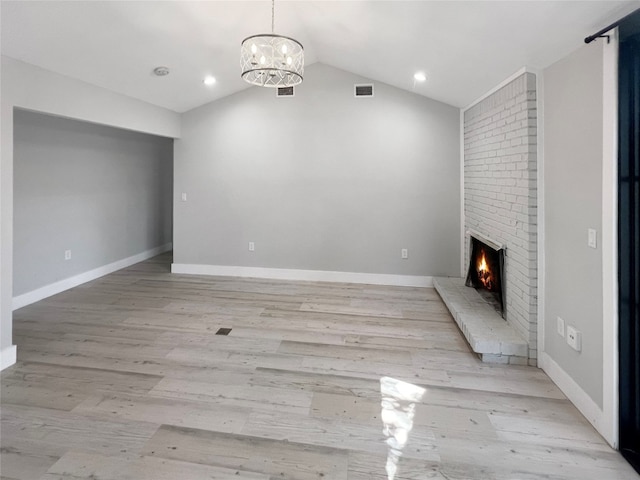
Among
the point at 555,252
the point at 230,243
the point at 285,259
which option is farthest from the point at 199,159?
the point at 555,252

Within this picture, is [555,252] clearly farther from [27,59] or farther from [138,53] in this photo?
[27,59]

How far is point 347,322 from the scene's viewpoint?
13.1 ft

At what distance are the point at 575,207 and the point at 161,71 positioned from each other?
13.9 feet

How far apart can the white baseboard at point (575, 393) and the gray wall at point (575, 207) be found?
0.04 meters

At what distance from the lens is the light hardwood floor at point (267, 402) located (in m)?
1.92

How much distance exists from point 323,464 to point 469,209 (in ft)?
12.7

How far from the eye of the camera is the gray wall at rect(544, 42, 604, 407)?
2.19 m

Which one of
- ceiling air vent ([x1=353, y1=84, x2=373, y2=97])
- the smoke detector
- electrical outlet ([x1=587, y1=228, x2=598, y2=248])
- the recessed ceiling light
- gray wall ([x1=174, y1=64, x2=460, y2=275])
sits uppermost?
ceiling air vent ([x1=353, y1=84, x2=373, y2=97])

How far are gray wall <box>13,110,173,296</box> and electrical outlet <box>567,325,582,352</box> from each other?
544cm

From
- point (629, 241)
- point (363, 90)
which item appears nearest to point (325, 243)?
point (363, 90)

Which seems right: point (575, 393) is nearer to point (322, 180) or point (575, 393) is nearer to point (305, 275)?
point (305, 275)

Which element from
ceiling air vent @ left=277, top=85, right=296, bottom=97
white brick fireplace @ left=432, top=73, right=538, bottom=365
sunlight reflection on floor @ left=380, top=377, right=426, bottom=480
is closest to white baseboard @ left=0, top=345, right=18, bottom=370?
sunlight reflection on floor @ left=380, top=377, right=426, bottom=480

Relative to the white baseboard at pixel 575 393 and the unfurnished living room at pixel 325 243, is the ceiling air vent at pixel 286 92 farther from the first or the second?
the white baseboard at pixel 575 393

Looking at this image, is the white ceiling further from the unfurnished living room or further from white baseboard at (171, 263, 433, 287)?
white baseboard at (171, 263, 433, 287)
